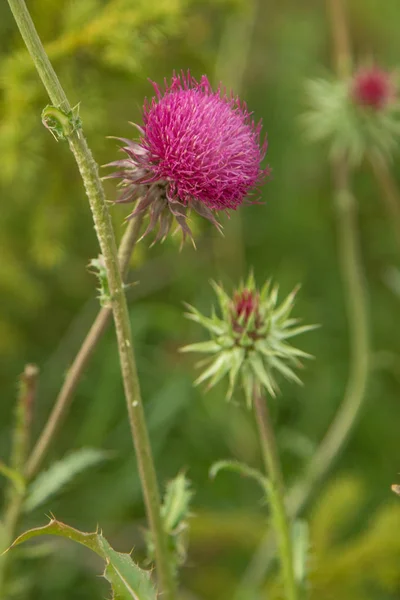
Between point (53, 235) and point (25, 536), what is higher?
point (53, 235)

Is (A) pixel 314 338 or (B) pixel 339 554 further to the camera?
(A) pixel 314 338

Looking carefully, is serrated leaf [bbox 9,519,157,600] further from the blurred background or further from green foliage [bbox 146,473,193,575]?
the blurred background

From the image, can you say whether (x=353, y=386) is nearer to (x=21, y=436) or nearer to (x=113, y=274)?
(x=21, y=436)

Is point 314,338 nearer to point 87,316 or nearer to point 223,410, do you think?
point 223,410

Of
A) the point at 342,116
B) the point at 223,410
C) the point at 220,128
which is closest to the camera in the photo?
the point at 220,128


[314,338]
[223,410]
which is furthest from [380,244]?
[223,410]

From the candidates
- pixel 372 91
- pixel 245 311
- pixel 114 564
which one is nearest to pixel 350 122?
pixel 372 91

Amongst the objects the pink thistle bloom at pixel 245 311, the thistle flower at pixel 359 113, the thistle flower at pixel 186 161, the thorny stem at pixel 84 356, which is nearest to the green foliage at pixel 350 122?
the thistle flower at pixel 359 113

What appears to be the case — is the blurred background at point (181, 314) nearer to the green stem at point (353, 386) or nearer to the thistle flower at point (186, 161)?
the green stem at point (353, 386)
